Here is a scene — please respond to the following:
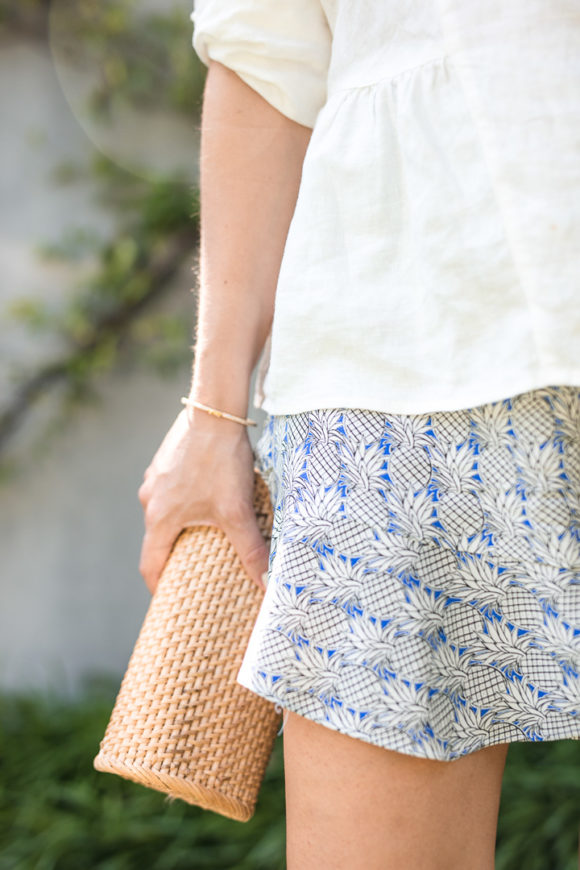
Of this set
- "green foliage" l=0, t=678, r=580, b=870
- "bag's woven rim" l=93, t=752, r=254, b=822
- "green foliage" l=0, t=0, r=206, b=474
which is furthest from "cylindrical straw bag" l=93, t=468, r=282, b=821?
"green foliage" l=0, t=0, r=206, b=474

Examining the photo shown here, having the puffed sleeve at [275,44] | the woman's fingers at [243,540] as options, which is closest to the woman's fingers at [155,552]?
the woman's fingers at [243,540]

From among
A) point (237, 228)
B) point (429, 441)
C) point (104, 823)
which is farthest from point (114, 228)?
point (429, 441)

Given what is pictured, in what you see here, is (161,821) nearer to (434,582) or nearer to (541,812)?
(541,812)

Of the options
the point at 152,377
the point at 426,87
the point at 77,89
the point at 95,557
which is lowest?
the point at 95,557

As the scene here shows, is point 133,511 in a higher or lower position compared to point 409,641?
lower

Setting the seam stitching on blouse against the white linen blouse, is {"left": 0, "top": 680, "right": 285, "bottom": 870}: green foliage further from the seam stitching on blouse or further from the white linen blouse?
the seam stitching on blouse

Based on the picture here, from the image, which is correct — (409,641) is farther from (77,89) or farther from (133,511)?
(77,89)

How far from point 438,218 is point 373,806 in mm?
498

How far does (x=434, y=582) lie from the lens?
70 cm

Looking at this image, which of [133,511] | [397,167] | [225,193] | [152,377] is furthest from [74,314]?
[397,167]

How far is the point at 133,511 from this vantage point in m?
2.90

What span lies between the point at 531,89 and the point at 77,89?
2.44 meters

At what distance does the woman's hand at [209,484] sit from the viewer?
0.94 m

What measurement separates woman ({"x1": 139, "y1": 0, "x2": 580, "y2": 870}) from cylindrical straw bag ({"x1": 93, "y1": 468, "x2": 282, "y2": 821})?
0.19m
